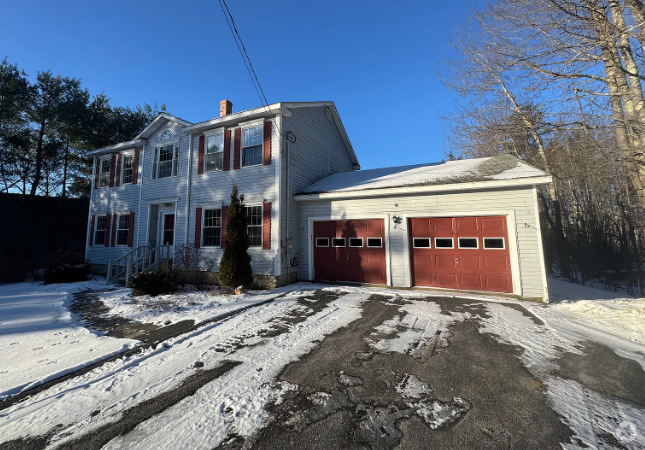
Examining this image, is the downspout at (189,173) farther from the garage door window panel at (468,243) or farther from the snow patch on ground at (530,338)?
the snow patch on ground at (530,338)

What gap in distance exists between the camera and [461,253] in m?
7.53

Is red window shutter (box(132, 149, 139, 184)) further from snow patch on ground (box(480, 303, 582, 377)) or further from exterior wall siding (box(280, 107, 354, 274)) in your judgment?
snow patch on ground (box(480, 303, 582, 377))

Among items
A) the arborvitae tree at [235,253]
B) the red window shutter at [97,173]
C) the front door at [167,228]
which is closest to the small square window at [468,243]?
the arborvitae tree at [235,253]

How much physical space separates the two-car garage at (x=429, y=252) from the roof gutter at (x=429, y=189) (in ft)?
2.89

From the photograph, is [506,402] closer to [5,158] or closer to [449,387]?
[449,387]

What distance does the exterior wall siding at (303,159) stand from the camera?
30.0ft

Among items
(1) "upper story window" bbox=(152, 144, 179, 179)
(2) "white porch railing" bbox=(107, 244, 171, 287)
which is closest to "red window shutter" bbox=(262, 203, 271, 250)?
(2) "white porch railing" bbox=(107, 244, 171, 287)

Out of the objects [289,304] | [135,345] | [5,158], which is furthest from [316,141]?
[5,158]

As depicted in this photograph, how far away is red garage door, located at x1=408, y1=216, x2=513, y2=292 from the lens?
7137mm

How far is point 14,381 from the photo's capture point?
3.04 m

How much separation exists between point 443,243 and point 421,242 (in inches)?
25.0

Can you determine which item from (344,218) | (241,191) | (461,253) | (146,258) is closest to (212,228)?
(241,191)

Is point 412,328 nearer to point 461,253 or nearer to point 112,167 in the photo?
point 461,253

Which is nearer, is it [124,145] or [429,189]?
[429,189]
